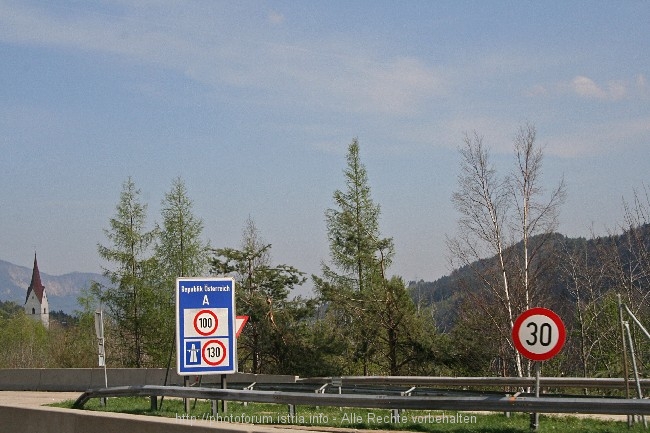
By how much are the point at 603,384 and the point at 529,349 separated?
664 centimetres

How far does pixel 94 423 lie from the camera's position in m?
14.8

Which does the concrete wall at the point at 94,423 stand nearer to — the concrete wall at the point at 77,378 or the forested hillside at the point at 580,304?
the concrete wall at the point at 77,378

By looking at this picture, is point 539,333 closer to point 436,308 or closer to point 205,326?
point 205,326

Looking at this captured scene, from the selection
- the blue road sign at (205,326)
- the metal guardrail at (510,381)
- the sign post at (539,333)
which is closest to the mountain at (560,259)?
the metal guardrail at (510,381)

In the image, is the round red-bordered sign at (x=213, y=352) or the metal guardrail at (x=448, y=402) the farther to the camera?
the round red-bordered sign at (x=213, y=352)

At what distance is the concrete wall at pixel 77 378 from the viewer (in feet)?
126

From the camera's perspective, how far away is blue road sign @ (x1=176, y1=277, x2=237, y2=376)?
17000 mm

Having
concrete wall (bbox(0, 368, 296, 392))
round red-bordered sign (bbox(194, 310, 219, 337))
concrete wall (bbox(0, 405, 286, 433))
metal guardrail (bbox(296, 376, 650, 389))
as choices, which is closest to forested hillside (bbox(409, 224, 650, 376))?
concrete wall (bbox(0, 368, 296, 392))

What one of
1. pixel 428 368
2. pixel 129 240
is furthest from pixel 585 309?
pixel 129 240

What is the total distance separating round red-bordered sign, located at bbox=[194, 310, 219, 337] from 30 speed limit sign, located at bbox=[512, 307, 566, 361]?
642 centimetres

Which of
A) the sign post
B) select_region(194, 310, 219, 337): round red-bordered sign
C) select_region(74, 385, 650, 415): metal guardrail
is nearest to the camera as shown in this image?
select_region(74, 385, 650, 415): metal guardrail

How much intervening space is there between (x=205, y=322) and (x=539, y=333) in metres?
6.77

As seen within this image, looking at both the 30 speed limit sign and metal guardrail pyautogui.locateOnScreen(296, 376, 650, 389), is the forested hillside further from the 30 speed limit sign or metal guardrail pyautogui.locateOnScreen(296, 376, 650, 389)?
the 30 speed limit sign

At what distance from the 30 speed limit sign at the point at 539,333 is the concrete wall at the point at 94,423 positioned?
3.50 meters
